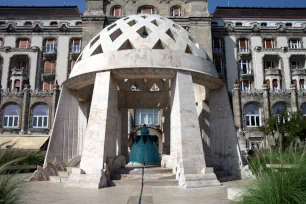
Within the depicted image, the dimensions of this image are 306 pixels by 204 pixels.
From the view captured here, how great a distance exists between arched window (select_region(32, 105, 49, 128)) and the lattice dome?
3441 cm

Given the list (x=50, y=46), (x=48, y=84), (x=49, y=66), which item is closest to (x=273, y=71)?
(x=48, y=84)

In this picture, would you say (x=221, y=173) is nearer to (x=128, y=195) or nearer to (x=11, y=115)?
(x=128, y=195)

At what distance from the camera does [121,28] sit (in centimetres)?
1521

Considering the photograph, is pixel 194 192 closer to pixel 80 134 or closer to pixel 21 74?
pixel 80 134

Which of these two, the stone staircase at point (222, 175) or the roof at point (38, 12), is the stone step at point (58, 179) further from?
the roof at point (38, 12)

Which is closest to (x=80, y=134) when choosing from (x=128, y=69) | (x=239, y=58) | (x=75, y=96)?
(x=75, y=96)

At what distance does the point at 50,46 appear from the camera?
5725 centimetres

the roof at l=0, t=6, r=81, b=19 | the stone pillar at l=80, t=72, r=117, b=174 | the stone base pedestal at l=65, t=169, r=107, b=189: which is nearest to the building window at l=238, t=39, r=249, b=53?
the roof at l=0, t=6, r=81, b=19

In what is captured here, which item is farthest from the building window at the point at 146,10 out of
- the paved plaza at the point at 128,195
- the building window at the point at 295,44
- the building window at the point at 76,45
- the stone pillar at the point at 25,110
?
the paved plaza at the point at 128,195

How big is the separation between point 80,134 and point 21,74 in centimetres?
4269

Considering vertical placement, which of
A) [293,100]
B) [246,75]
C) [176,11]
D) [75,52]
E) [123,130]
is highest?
[176,11]

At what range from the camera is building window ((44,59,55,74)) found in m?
56.2

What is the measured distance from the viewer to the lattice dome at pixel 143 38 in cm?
1423

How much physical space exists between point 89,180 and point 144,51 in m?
6.26
